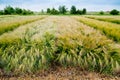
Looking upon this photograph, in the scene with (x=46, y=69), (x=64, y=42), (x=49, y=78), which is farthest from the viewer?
(x=64, y=42)

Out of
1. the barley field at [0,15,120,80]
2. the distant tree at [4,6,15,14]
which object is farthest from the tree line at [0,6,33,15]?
the barley field at [0,15,120,80]

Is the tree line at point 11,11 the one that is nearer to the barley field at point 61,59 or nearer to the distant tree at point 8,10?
the distant tree at point 8,10

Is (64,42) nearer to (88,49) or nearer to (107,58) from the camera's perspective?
(88,49)

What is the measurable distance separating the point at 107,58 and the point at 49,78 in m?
1.40

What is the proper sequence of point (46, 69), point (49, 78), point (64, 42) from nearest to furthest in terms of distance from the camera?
point (49, 78) → point (46, 69) → point (64, 42)

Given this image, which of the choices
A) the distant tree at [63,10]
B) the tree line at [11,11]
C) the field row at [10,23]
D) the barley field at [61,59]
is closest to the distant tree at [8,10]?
the tree line at [11,11]

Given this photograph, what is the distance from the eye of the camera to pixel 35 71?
202 inches

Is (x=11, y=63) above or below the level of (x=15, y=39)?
below

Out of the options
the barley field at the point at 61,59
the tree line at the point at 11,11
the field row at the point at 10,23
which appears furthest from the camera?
the tree line at the point at 11,11

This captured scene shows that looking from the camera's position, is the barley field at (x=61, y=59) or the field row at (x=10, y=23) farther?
the field row at (x=10, y=23)

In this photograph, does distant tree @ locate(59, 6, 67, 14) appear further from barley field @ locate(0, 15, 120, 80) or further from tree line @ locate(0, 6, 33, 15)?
barley field @ locate(0, 15, 120, 80)

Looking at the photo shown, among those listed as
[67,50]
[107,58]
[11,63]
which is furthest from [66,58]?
[11,63]

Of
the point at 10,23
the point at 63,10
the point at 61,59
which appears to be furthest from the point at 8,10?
the point at 61,59

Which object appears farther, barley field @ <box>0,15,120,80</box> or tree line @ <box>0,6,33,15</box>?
tree line @ <box>0,6,33,15</box>
